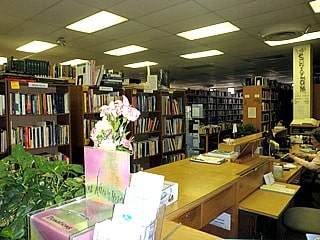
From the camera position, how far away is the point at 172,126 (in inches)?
193

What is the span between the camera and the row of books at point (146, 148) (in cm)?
423

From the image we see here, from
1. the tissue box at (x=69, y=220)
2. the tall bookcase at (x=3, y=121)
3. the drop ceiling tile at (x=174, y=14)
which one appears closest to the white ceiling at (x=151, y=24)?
the drop ceiling tile at (x=174, y=14)

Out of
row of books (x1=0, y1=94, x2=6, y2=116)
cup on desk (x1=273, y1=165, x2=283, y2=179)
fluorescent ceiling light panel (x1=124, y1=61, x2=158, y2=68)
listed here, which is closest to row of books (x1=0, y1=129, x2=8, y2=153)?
row of books (x1=0, y1=94, x2=6, y2=116)

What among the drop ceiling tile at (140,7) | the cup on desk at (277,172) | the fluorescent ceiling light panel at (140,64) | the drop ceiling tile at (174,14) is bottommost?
the cup on desk at (277,172)

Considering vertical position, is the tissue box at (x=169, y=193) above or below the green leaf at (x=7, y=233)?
below

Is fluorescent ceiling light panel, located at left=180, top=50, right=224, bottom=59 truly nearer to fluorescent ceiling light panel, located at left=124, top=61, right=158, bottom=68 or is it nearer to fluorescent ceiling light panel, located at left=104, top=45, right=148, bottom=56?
fluorescent ceiling light panel, located at left=124, top=61, right=158, bottom=68

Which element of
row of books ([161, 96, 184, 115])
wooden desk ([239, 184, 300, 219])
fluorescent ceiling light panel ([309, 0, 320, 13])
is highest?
fluorescent ceiling light panel ([309, 0, 320, 13])

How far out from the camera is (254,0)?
11.3ft

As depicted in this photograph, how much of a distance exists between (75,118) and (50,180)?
273 cm

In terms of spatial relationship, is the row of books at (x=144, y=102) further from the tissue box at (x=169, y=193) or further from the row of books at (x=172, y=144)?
the tissue box at (x=169, y=193)

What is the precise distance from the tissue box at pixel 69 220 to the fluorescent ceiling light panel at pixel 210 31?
4199 mm

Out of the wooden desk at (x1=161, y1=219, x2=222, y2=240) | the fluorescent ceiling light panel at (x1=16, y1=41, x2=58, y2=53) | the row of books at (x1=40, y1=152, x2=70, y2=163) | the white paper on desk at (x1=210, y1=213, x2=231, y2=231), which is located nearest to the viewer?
the wooden desk at (x1=161, y1=219, x2=222, y2=240)

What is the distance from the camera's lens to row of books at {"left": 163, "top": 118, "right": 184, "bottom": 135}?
4793 mm

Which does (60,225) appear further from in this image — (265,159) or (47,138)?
(47,138)
